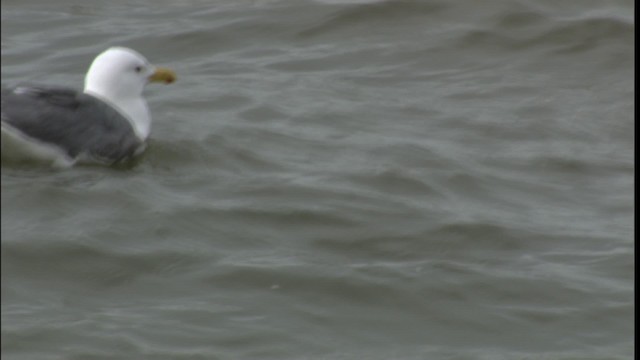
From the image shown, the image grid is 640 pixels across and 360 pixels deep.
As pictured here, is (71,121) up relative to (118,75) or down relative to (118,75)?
down

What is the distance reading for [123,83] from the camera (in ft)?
31.1

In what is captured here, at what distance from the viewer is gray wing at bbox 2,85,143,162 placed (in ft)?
26.7

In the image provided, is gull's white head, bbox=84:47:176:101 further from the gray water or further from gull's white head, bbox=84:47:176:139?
the gray water

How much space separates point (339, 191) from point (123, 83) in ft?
4.45

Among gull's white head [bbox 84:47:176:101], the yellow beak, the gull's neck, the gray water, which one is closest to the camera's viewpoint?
the gray water

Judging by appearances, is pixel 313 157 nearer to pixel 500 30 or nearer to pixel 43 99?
pixel 43 99

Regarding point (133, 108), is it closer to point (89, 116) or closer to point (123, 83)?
point (123, 83)

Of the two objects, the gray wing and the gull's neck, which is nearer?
the gray wing

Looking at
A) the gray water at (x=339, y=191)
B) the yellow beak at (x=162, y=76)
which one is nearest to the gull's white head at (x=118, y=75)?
the yellow beak at (x=162, y=76)

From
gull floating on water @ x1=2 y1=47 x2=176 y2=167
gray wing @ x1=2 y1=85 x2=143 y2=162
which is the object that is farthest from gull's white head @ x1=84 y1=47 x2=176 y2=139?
gray wing @ x1=2 y1=85 x2=143 y2=162

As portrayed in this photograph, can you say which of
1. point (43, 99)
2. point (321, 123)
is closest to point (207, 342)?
point (43, 99)

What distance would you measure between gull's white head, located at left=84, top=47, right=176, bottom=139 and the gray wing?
117 mm

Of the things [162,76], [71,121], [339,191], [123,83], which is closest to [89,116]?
[71,121]

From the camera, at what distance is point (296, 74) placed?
36.6 ft
